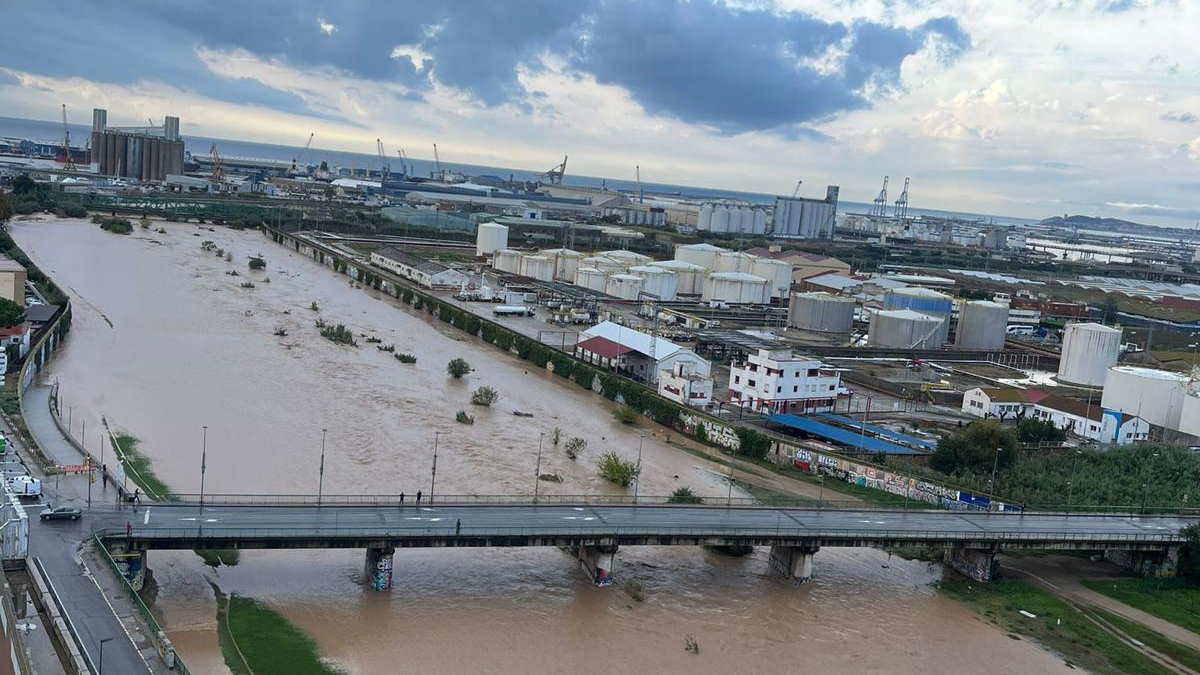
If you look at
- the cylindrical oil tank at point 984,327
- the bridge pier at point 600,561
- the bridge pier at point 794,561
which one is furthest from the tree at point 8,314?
the cylindrical oil tank at point 984,327

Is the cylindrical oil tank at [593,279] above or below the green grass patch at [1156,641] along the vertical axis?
above

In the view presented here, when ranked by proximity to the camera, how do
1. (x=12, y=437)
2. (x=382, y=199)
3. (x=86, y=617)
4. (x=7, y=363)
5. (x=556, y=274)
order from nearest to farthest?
1. (x=86, y=617)
2. (x=12, y=437)
3. (x=7, y=363)
4. (x=556, y=274)
5. (x=382, y=199)

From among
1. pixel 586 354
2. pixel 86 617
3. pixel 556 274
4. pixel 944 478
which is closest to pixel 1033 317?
pixel 556 274

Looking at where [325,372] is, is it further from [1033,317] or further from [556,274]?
[1033,317]

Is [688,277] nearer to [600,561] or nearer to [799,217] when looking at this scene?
[600,561]

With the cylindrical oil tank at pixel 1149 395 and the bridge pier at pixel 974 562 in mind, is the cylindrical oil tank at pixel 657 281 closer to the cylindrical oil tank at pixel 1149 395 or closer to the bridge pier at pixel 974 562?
the cylindrical oil tank at pixel 1149 395
